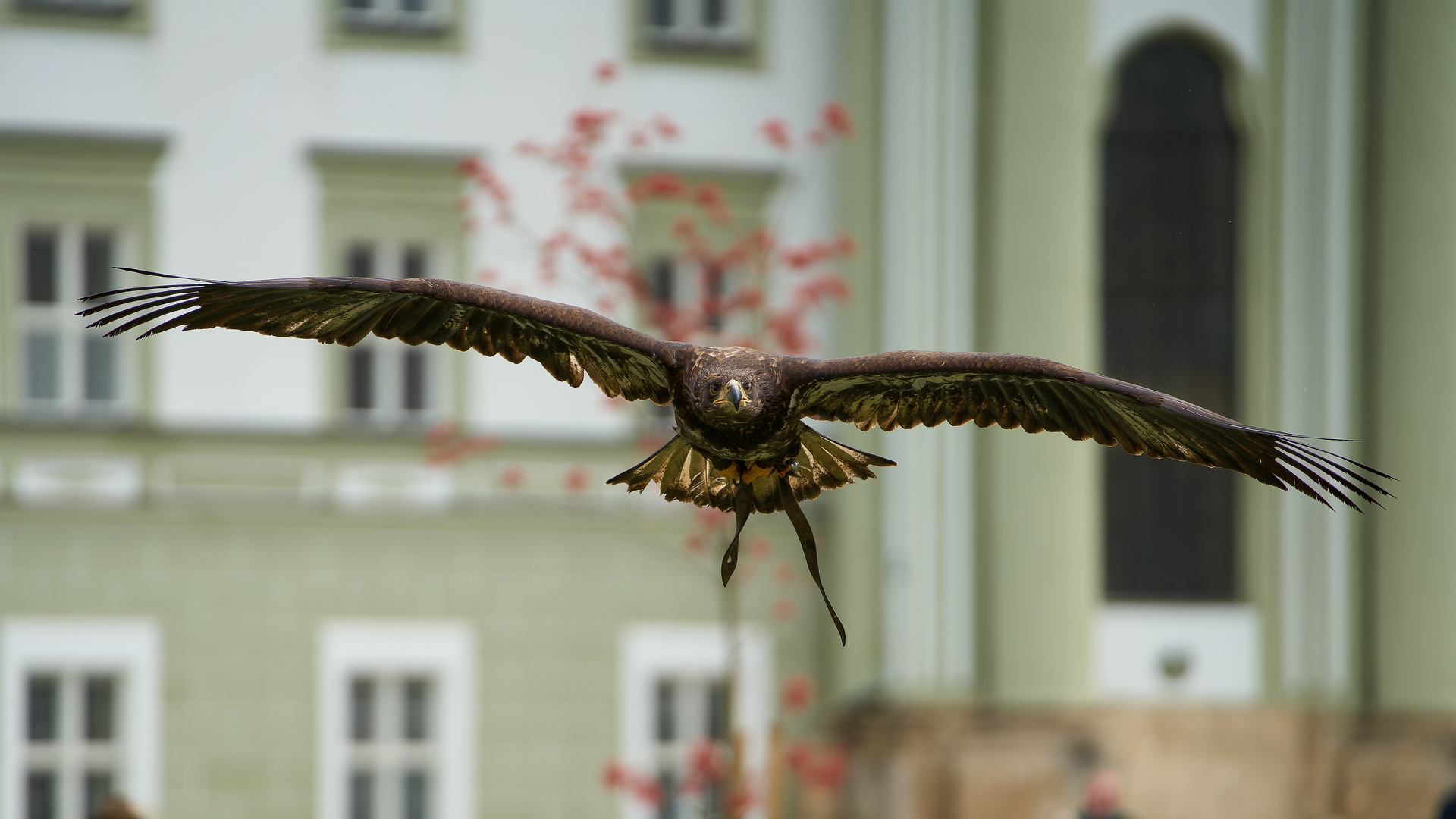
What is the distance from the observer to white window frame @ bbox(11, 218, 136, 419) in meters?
18.0

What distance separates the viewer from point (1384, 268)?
17484mm

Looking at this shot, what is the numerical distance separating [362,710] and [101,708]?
2.03 m

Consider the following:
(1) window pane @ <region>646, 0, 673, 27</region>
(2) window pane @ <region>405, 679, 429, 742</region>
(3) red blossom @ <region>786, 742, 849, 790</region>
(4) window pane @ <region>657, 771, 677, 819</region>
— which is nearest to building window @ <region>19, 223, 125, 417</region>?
(2) window pane @ <region>405, 679, 429, 742</region>

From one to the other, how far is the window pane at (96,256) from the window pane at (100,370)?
1.49 feet

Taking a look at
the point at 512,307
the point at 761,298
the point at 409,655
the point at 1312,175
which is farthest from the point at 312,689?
the point at 512,307

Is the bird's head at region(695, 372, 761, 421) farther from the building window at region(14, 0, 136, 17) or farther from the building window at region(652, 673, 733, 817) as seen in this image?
the building window at region(14, 0, 136, 17)

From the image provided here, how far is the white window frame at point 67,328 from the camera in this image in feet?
59.0

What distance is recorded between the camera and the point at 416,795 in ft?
59.9

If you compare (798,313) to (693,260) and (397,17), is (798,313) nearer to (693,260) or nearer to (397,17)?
(693,260)

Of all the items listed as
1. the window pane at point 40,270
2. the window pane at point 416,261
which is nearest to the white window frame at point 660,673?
the window pane at point 416,261

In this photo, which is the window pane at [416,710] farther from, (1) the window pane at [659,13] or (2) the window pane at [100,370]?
(1) the window pane at [659,13]

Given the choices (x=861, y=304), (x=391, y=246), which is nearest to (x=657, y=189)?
(x=861, y=304)

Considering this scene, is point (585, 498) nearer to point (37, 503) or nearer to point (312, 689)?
point (312, 689)

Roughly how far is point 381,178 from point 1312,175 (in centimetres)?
746
